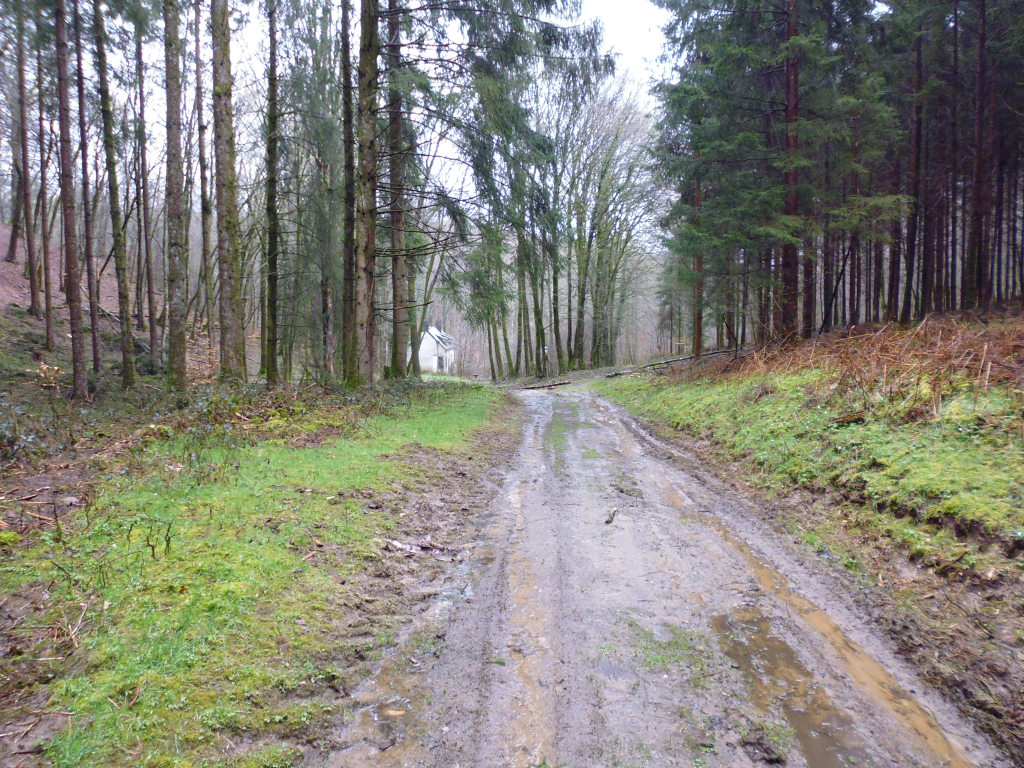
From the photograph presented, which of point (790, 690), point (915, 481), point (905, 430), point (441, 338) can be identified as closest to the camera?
point (790, 690)

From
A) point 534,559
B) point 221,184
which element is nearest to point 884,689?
point 534,559

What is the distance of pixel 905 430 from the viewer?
568cm

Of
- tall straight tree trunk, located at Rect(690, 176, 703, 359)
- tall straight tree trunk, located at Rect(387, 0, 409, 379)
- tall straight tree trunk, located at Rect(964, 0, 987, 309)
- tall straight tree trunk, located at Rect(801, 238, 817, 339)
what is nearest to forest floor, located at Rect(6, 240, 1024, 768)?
tall straight tree trunk, located at Rect(801, 238, 817, 339)

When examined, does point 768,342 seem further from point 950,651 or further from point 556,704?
point 556,704

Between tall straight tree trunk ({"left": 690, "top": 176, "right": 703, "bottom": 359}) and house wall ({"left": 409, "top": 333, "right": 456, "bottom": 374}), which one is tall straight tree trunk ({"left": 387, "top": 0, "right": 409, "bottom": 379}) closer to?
tall straight tree trunk ({"left": 690, "top": 176, "right": 703, "bottom": 359})

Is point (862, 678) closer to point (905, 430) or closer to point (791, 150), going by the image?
point (905, 430)

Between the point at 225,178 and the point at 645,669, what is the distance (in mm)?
10053

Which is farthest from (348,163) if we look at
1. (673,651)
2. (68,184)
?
(673,651)

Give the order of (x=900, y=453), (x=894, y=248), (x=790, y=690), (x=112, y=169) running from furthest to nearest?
(x=894, y=248) → (x=112, y=169) → (x=900, y=453) → (x=790, y=690)

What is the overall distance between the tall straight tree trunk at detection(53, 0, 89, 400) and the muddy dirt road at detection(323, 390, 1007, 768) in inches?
429

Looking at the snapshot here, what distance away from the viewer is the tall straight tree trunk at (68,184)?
9.88m

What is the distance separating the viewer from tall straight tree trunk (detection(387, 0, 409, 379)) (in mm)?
11000

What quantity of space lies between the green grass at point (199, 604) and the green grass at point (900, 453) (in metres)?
4.48

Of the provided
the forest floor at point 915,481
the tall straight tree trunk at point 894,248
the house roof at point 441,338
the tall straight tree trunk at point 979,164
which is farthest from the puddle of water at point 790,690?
the house roof at point 441,338
